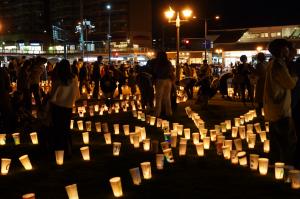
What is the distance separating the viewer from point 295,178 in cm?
565

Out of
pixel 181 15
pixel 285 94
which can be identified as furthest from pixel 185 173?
pixel 181 15

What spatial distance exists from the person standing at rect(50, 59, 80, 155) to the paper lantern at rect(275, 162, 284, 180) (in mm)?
3453

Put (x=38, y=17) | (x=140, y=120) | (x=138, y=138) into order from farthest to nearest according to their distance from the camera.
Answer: (x=38, y=17) < (x=140, y=120) < (x=138, y=138)

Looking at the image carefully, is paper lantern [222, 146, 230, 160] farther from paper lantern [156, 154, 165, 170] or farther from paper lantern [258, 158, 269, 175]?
paper lantern [156, 154, 165, 170]

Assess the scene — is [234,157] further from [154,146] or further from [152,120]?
[152,120]

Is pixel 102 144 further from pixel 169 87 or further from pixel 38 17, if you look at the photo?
pixel 38 17

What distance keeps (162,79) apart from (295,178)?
23.6 ft

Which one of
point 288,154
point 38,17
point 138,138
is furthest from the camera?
point 38,17

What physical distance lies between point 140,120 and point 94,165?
534 cm

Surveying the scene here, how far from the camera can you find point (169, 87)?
12.7m

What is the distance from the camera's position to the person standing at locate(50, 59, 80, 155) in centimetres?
773

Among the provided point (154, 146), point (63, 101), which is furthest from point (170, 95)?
point (63, 101)

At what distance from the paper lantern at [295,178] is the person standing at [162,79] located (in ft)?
23.1

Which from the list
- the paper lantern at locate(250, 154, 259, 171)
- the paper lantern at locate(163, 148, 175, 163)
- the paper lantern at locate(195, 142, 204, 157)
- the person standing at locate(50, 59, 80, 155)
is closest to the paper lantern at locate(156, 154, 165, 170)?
the paper lantern at locate(163, 148, 175, 163)
